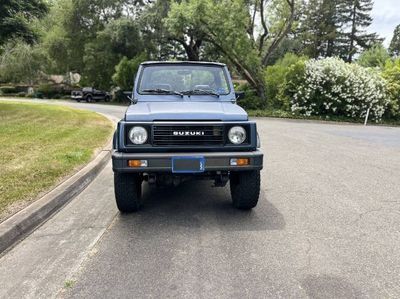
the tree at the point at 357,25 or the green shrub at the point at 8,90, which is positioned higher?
the tree at the point at 357,25

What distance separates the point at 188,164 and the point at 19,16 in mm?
16294

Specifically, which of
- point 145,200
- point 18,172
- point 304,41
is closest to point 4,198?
point 18,172

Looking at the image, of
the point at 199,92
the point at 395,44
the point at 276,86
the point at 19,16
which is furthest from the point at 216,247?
the point at 395,44

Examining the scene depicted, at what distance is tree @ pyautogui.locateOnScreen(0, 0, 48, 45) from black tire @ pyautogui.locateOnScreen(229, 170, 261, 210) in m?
15.7

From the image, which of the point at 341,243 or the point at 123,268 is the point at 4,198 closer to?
the point at 123,268

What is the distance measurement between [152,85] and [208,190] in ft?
6.05

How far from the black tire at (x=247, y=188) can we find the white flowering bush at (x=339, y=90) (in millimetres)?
17936

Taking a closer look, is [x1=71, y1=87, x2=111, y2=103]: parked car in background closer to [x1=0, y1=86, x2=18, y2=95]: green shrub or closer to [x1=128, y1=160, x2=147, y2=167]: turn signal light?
[x1=0, y1=86, x2=18, y2=95]: green shrub

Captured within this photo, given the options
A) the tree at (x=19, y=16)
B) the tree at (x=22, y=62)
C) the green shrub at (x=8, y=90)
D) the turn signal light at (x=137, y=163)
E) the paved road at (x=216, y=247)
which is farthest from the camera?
the green shrub at (x=8, y=90)

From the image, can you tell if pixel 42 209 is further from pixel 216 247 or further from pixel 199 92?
pixel 199 92

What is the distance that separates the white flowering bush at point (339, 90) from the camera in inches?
816

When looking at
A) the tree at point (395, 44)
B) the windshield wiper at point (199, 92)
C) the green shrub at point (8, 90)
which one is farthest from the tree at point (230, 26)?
the tree at point (395, 44)

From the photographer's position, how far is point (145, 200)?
17.5 feet

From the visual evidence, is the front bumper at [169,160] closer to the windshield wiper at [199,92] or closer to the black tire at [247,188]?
the black tire at [247,188]
